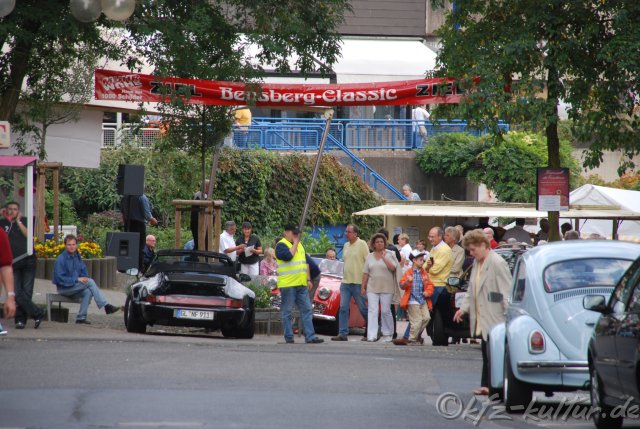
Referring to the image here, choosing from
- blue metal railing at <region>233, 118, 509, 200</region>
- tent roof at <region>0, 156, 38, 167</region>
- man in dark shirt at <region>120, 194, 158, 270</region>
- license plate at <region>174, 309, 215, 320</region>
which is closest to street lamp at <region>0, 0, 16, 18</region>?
tent roof at <region>0, 156, 38, 167</region>

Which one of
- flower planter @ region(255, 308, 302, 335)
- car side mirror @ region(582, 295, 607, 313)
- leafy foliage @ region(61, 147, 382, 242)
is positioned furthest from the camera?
leafy foliage @ region(61, 147, 382, 242)

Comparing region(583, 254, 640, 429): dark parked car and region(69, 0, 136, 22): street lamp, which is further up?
region(69, 0, 136, 22): street lamp

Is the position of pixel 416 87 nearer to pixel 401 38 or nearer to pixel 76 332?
pixel 76 332

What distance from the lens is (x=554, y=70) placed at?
2056cm

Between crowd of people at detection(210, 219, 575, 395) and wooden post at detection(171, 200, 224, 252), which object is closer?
crowd of people at detection(210, 219, 575, 395)

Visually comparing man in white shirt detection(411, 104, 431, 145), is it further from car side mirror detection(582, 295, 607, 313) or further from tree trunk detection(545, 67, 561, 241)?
car side mirror detection(582, 295, 607, 313)

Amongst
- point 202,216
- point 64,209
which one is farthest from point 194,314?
point 64,209

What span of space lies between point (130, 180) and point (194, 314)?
23.5 ft

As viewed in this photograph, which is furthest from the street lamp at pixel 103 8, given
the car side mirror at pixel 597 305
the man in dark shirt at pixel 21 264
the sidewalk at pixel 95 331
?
the car side mirror at pixel 597 305

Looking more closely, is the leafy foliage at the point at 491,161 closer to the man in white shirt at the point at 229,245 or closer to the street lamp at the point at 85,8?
the man in white shirt at the point at 229,245

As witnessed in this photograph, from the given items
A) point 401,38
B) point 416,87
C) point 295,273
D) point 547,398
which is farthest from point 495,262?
point 401,38

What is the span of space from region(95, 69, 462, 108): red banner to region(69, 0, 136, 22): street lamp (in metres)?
5.20

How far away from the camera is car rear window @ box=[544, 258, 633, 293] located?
457 inches

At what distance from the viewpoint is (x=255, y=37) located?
67.1 ft
